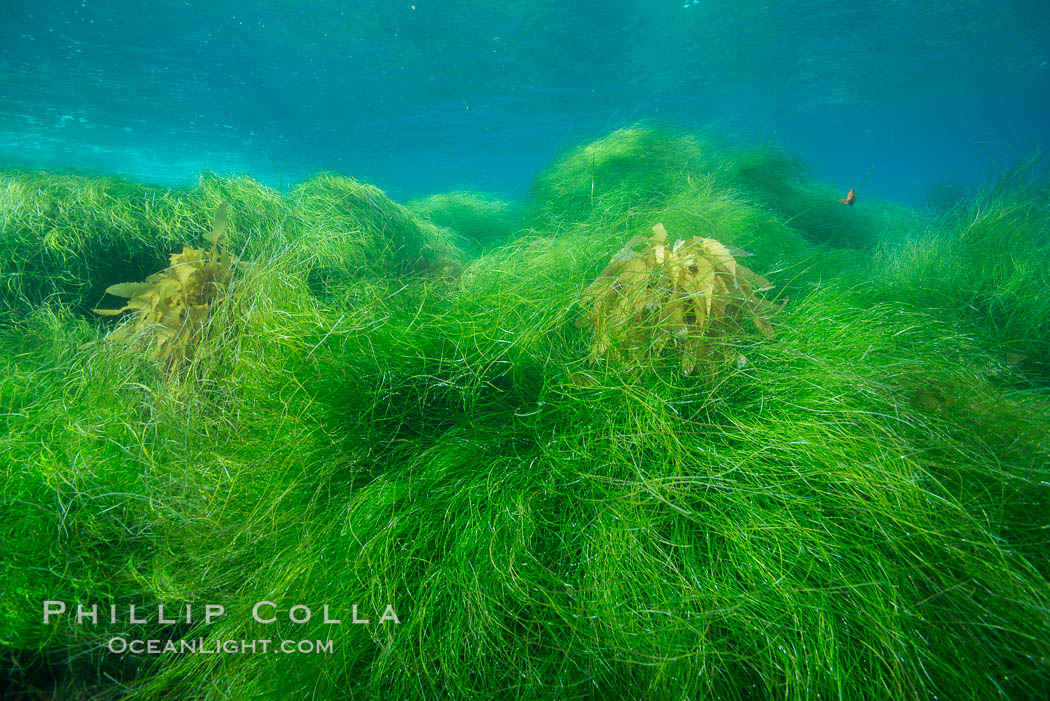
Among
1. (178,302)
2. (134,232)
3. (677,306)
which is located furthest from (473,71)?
(677,306)

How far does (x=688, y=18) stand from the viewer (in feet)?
60.6

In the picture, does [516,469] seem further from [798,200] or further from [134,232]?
[798,200]

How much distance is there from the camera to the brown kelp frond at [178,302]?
2.10 m

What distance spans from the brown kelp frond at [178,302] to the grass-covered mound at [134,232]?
0.28m

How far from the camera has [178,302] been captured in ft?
7.34

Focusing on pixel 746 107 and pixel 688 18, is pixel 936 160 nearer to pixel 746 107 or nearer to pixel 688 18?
pixel 746 107

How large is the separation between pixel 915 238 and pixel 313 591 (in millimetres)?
6365

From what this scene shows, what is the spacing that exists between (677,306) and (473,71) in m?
25.9

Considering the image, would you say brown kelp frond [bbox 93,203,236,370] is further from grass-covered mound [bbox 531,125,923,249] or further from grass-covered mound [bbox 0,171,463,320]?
grass-covered mound [bbox 531,125,923,249]

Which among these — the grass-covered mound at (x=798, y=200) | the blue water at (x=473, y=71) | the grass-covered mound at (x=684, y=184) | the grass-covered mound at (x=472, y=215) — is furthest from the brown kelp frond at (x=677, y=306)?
the blue water at (x=473, y=71)

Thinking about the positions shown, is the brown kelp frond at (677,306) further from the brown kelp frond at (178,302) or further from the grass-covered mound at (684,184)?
the grass-covered mound at (684,184)

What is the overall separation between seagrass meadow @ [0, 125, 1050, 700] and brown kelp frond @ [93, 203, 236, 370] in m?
0.04

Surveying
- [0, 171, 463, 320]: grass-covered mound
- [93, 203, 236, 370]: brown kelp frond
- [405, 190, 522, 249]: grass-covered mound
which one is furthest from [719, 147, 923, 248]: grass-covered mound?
[93, 203, 236, 370]: brown kelp frond

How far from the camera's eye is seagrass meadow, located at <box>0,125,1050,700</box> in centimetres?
109
